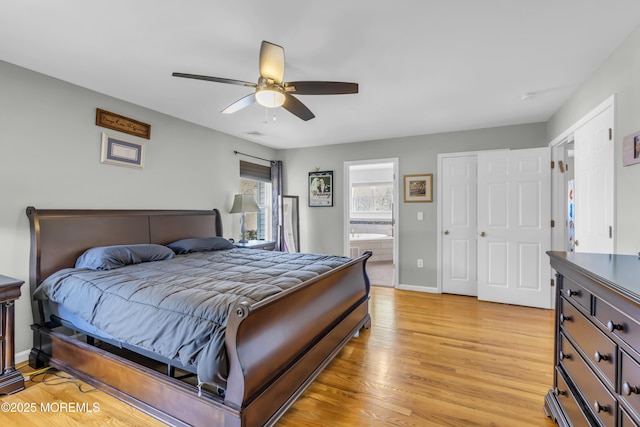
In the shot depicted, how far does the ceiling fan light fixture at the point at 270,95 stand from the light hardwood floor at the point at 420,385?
6.74 ft

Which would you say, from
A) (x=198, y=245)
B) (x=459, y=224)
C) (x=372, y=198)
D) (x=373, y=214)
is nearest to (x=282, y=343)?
(x=198, y=245)

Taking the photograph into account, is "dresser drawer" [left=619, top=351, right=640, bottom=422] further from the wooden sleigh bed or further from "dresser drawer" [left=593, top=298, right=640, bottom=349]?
the wooden sleigh bed

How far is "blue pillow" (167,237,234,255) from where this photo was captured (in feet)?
11.1

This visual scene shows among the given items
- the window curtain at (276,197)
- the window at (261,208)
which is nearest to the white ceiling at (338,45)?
the window at (261,208)

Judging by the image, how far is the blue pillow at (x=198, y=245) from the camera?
11.1 feet

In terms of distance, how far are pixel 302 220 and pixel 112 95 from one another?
3349 millimetres

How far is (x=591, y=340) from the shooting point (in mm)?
1260

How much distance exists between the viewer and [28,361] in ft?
8.04

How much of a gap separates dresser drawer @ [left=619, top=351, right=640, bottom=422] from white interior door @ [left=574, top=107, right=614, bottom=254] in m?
1.64

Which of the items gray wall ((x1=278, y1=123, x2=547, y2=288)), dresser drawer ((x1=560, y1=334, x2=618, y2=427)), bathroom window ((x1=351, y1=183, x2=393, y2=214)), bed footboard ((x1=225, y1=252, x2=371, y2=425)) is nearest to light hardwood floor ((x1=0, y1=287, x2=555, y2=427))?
bed footboard ((x1=225, y1=252, x2=371, y2=425))

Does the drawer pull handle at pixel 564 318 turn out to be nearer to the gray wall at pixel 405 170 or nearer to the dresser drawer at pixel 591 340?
the dresser drawer at pixel 591 340

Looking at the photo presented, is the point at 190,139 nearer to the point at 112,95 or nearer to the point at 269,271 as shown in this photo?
the point at 112,95

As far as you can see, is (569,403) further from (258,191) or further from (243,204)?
A: (258,191)

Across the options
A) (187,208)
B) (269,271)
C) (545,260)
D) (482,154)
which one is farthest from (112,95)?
(545,260)
